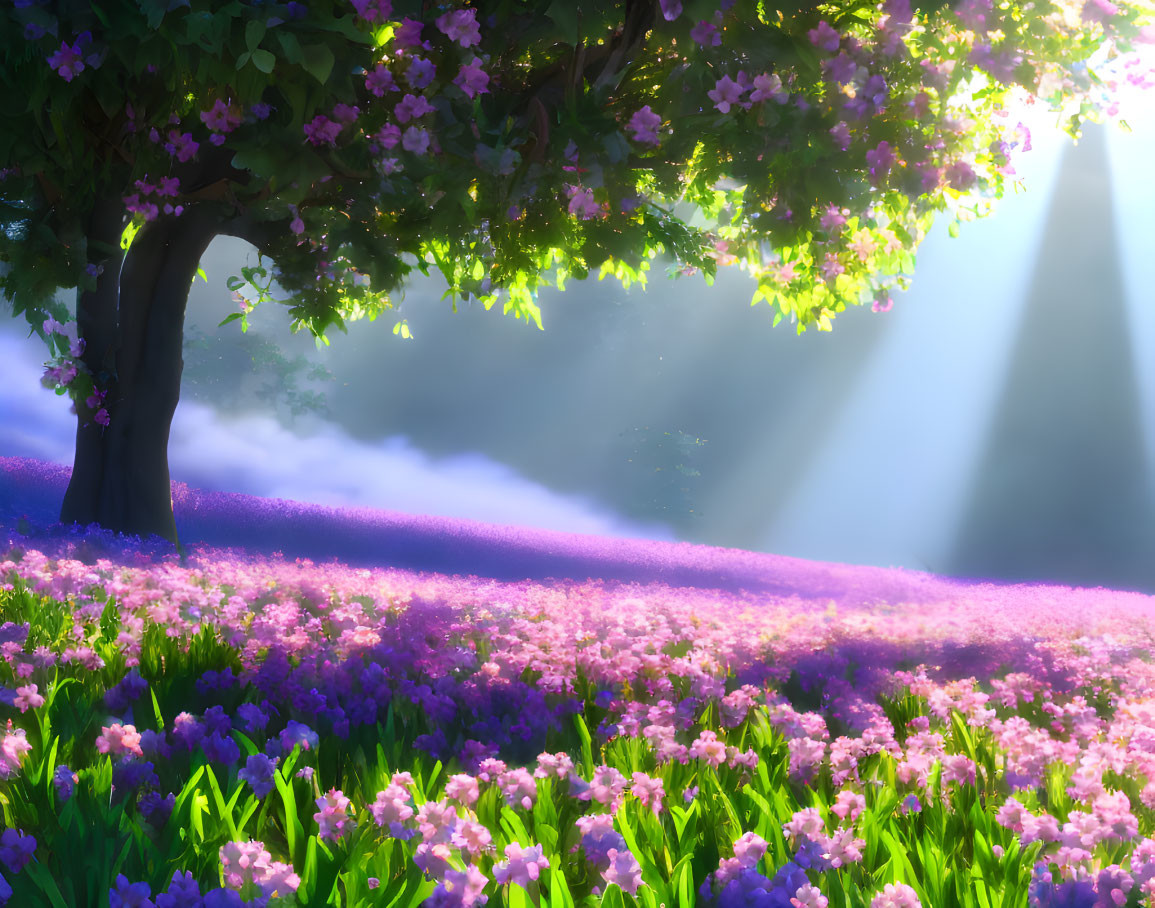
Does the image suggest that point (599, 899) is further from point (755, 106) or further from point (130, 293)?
point (130, 293)

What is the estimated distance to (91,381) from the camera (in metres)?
10.9

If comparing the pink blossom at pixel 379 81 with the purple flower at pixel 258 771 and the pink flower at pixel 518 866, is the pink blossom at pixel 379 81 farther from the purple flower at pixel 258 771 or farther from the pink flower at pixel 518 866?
the pink flower at pixel 518 866

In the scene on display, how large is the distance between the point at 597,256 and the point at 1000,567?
73.4ft

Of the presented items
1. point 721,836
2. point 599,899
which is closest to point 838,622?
point 721,836

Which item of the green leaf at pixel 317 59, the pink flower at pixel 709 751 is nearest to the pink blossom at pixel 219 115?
the green leaf at pixel 317 59

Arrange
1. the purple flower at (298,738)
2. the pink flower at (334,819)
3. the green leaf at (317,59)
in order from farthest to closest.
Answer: the green leaf at (317,59) → the purple flower at (298,738) → the pink flower at (334,819)

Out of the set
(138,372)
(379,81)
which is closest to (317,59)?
(379,81)

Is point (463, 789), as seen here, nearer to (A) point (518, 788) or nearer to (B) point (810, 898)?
(A) point (518, 788)

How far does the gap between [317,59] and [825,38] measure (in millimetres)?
3725

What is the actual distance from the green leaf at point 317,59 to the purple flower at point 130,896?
474 cm

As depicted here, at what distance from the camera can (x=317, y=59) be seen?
5.50 metres

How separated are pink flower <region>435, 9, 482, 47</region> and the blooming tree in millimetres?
15

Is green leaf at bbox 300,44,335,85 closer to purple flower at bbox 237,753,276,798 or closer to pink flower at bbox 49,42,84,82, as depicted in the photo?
pink flower at bbox 49,42,84,82

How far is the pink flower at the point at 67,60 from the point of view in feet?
21.4
